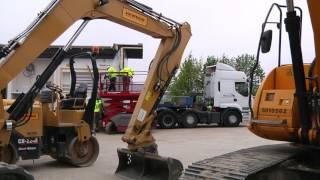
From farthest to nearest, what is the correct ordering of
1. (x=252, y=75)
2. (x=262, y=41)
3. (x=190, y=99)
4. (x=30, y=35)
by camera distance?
(x=190, y=99)
(x=30, y=35)
(x=252, y=75)
(x=262, y=41)

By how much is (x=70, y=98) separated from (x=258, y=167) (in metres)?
7.80

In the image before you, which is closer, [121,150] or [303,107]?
[303,107]

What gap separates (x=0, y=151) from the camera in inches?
399

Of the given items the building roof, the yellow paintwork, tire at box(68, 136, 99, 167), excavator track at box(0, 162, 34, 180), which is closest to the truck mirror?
excavator track at box(0, 162, 34, 180)

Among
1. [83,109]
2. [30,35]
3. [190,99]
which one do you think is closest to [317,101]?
[30,35]

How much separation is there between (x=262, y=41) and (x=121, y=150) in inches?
228

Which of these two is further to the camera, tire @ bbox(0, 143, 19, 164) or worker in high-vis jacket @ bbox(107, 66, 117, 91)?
worker in high-vis jacket @ bbox(107, 66, 117, 91)

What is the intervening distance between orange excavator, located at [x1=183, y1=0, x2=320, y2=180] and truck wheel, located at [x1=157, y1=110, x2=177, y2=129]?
17572 mm

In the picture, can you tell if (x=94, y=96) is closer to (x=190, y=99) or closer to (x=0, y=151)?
(x=0, y=151)

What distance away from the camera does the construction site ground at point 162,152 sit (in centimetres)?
1077

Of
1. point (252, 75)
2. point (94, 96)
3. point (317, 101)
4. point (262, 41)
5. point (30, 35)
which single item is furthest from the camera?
point (94, 96)

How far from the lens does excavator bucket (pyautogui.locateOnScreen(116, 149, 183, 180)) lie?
360 inches

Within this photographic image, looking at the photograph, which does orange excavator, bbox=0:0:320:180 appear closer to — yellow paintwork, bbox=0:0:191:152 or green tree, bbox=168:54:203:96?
yellow paintwork, bbox=0:0:191:152

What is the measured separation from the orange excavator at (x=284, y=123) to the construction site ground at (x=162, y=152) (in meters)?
5.00
